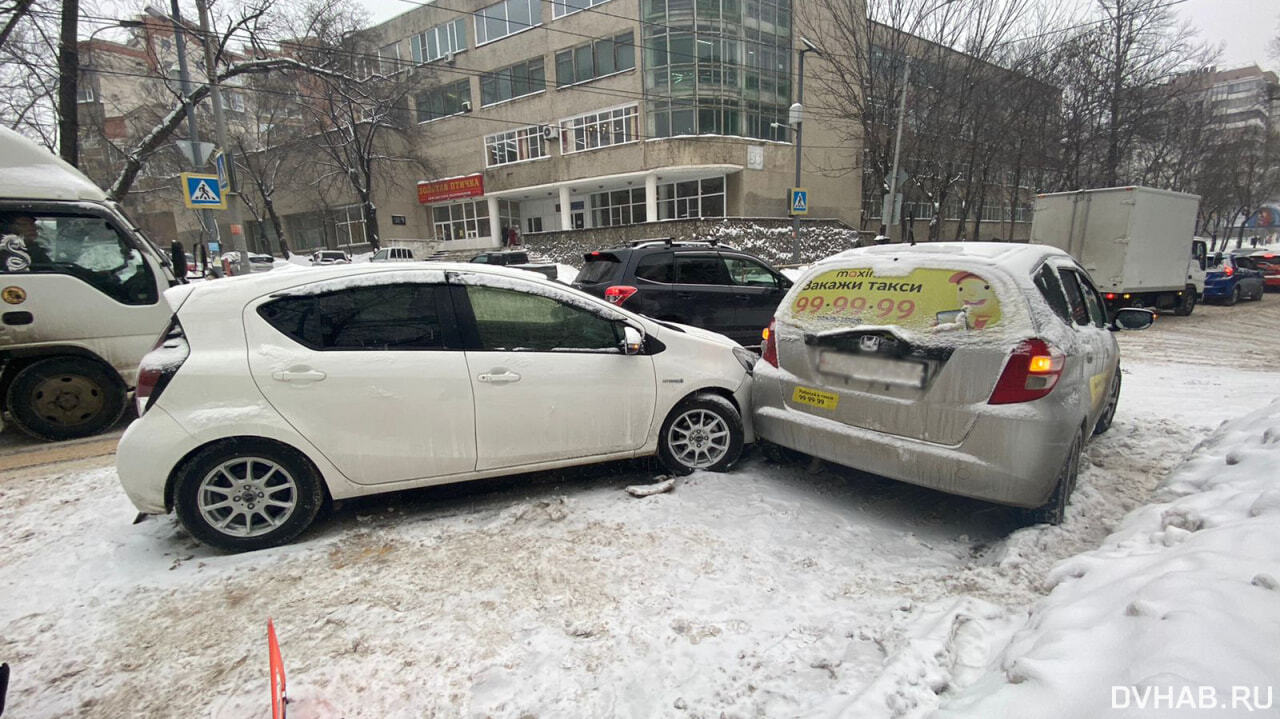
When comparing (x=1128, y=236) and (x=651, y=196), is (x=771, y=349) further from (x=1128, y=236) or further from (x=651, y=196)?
(x=651, y=196)

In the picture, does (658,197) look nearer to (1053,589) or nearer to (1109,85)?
(1109,85)

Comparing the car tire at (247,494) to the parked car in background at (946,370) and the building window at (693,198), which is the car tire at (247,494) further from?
the building window at (693,198)

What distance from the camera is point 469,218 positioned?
4053 centimetres

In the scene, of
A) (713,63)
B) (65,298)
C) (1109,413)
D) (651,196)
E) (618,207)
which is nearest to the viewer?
(1109,413)

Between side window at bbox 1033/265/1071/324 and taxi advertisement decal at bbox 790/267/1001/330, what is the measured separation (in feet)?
1.51

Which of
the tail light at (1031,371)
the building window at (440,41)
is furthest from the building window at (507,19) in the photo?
the tail light at (1031,371)

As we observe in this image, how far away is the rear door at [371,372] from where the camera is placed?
320 cm

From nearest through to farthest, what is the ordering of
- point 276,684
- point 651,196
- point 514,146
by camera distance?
point 276,684
point 651,196
point 514,146

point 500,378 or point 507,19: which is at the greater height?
point 507,19

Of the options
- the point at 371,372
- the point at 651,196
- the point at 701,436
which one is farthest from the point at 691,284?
the point at 651,196

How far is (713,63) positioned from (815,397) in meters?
29.1

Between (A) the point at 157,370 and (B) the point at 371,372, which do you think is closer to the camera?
(A) the point at 157,370

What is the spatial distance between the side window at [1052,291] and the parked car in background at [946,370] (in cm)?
1

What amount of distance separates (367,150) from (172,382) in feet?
116
